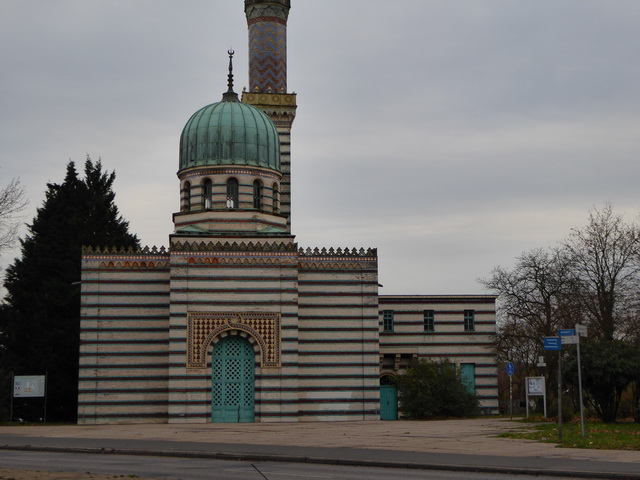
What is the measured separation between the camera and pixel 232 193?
46.9 metres

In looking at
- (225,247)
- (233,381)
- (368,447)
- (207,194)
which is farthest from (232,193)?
(368,447)

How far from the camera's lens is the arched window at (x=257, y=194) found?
155 ft

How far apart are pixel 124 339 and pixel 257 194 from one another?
33.8 feet

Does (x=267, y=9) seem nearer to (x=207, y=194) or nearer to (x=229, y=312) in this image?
(x=207, y=194)

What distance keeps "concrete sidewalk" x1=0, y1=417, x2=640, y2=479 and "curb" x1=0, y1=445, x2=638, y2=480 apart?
2 centimetres

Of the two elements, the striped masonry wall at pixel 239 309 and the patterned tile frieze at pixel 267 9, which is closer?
the striped masonry wall at pixel 239 309

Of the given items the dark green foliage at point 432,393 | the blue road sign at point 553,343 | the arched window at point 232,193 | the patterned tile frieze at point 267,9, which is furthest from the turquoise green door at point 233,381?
the patterned tile frieze at point 267,9

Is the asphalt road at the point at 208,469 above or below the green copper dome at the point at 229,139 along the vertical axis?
below

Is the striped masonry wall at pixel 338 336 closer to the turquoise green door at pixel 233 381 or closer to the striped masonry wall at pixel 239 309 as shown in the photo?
the striped masonry wall at pixel 239 309

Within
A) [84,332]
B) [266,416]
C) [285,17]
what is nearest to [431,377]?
[266,416]

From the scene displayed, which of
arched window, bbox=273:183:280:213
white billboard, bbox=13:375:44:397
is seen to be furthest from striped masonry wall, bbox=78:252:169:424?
arched window, bbox=273:183:280:213

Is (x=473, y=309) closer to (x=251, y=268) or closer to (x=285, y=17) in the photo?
(x=251, y=268)

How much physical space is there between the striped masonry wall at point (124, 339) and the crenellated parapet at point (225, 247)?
1.67 meters

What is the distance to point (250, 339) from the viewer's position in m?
43.1
